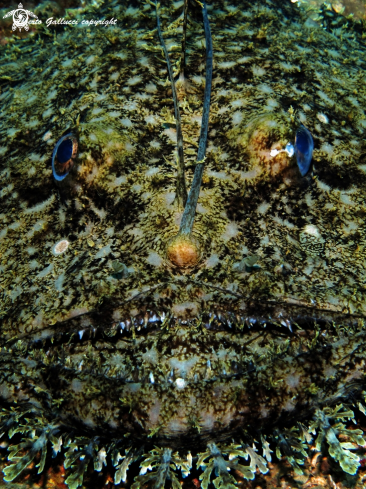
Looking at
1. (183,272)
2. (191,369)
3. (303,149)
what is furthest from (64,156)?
(191,369)

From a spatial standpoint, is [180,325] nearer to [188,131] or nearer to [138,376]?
[138,376]

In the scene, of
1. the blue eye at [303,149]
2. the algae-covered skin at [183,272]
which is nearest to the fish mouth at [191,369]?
the algae-covered skin at [183,272]

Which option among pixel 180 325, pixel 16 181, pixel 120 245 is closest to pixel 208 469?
pixel 180 325

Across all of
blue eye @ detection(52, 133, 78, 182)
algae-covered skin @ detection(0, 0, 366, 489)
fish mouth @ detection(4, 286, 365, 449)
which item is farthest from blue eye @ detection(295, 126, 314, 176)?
blue eye @ detection(52, 133, 78, 182)

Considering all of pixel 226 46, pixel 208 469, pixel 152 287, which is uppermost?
pixel 226 46

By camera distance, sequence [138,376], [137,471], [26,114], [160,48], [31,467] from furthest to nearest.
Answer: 1. [26,114]
2. [160,48]
3. [31,467]
4. [137,471]
5. [138,376]

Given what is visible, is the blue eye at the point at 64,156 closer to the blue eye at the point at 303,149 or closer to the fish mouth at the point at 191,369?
the fish mouth at the point at 191,369
